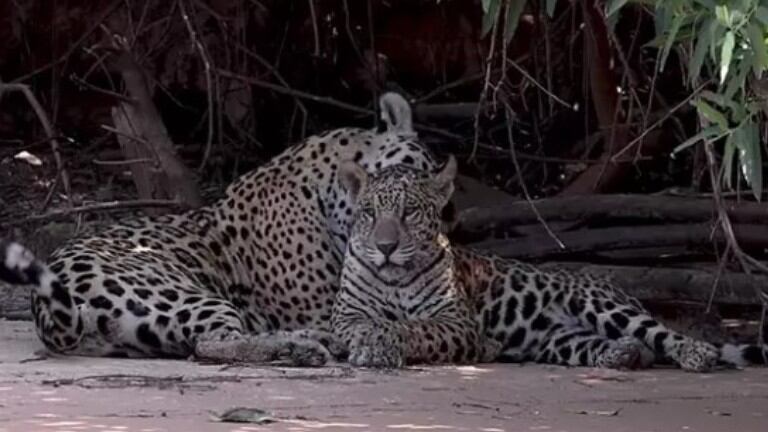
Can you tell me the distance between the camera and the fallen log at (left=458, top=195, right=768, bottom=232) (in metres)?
9.90

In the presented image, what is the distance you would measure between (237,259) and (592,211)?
1.97m

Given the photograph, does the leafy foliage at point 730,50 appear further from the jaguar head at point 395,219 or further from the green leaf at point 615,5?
the jaguar head at point 395,219

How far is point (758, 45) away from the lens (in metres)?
4.32

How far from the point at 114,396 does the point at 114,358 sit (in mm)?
1446

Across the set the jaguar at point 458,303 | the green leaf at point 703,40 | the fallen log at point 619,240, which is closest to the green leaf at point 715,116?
the green leaf at point 703,40

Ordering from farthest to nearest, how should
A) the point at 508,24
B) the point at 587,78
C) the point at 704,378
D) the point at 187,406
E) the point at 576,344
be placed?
the point at 587,78
the point at 576,344
the point at 704,378
the point at 187,406
the point at 508,24

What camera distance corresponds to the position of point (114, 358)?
8.06m

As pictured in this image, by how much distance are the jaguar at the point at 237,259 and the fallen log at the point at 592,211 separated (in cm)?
110

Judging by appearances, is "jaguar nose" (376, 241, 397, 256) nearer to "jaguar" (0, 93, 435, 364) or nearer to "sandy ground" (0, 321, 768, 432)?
"jaguar" (0, 93, 435, 364)

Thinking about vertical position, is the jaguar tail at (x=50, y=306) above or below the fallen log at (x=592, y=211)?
below

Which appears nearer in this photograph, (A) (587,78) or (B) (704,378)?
(B) (704,378)

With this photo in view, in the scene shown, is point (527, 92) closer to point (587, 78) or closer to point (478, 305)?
point (587, 78)

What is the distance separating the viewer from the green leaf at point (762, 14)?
428cm

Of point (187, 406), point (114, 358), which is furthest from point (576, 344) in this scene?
point (187, 406)
